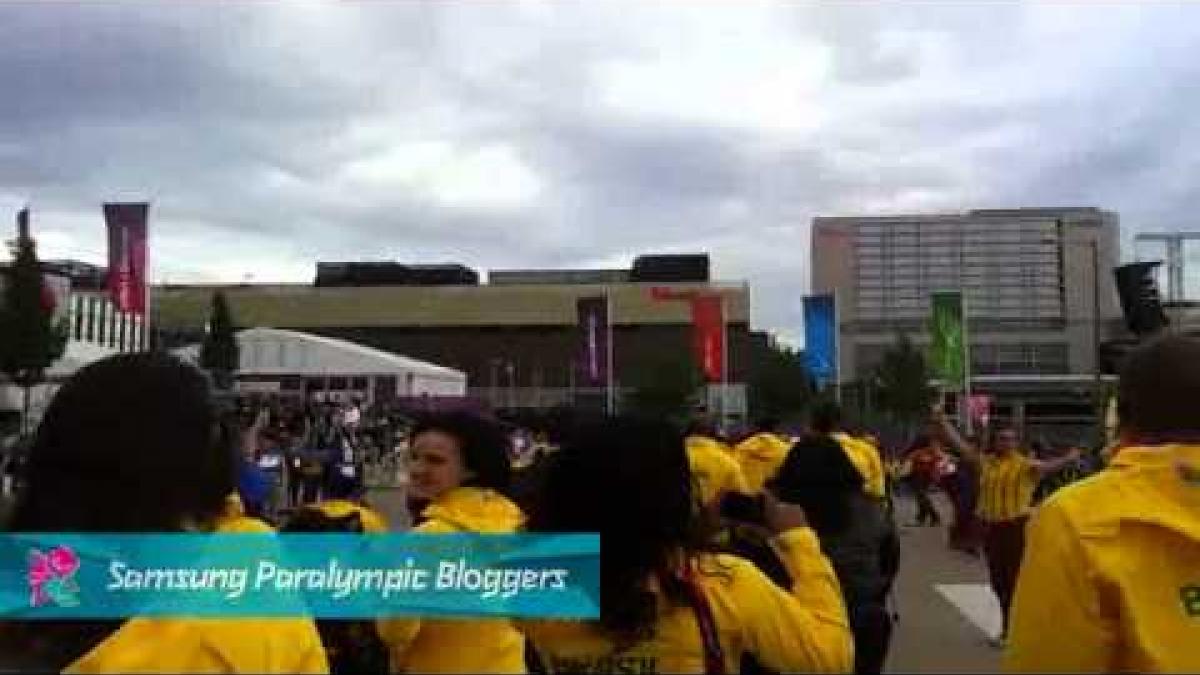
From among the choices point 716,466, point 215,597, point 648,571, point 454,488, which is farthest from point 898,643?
point 215,597

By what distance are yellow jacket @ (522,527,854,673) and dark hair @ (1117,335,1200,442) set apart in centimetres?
77

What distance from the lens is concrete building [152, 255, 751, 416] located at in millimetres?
122375

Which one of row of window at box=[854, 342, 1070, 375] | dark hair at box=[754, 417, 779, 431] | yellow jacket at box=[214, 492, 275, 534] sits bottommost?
dark hair at box=[754, 417, 779, 431]

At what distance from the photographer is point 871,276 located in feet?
433

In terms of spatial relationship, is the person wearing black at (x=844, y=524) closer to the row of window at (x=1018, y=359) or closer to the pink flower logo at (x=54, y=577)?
the pink flower logo at (x=54, y=577)

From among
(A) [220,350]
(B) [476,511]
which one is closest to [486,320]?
(A) [220,350]

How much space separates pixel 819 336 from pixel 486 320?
89371 millimetres

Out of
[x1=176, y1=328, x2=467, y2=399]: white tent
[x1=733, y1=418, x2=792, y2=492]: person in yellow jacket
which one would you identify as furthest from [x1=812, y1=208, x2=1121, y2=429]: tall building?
[x1=733, y1=418, x2=792, y2=492]: person in yellow jacket

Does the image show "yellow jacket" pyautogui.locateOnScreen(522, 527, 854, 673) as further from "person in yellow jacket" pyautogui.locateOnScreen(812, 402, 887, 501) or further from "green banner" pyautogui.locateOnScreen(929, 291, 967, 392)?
"green banner" pyautogui.locateOnScreen(929, 291, 967, 392)

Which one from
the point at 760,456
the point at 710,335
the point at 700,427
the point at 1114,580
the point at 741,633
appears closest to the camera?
the point at 1114,580

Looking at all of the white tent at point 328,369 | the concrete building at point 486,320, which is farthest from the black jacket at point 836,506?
the concrete building at point 486,320

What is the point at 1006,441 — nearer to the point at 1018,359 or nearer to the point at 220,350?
the point at 220,350

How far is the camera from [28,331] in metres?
35.7

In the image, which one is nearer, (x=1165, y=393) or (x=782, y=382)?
(x=1165, y=393)
